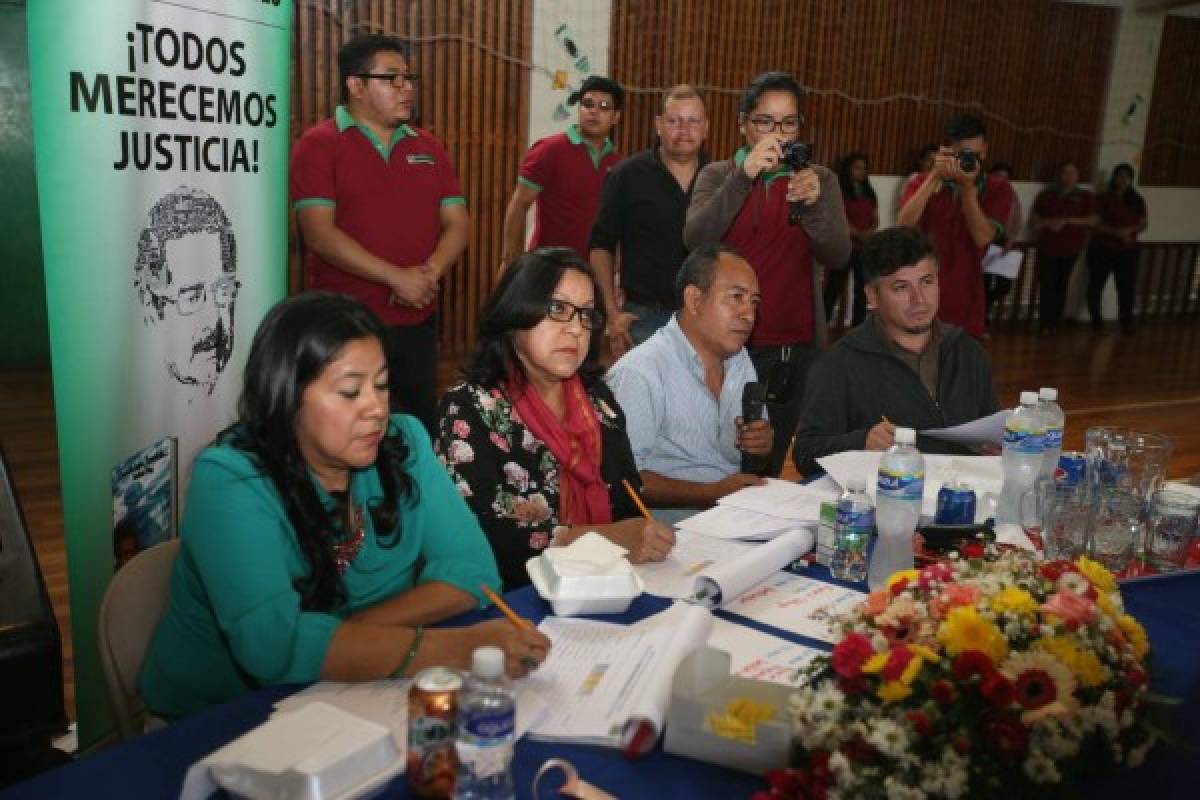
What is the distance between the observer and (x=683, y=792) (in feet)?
4.49

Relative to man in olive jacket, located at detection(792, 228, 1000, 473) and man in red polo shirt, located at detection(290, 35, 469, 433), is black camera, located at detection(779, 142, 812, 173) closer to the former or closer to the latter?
man in olive jacket, located at detection(792, 228, 1000, 473)

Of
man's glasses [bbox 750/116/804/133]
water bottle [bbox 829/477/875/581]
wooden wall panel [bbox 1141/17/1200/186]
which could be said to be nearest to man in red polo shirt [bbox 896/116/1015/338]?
man's glasses [bbox 750/116/804/133]

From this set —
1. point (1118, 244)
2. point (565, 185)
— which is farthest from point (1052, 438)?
point (1118, 244)

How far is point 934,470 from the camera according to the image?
2.76 metres

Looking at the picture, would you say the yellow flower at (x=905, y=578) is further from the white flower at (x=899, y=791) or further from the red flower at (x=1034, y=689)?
the white flower at (x=899, y=791)

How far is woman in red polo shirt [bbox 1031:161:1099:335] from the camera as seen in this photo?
10.1m

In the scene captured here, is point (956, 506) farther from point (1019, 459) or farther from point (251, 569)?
point (251, 569)

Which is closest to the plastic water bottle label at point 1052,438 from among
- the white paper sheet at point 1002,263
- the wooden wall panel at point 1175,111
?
the white paper sheet at point 1002,263

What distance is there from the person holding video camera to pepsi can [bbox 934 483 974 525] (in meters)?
1.32

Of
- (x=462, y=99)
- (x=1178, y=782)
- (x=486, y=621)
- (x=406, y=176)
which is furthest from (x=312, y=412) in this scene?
(x=462, y=99)

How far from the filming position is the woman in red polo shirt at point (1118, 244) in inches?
405

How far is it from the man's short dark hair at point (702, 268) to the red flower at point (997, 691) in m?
1.87

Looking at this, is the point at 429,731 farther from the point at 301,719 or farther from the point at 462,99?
the point at 462,99

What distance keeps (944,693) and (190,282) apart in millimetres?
1981
